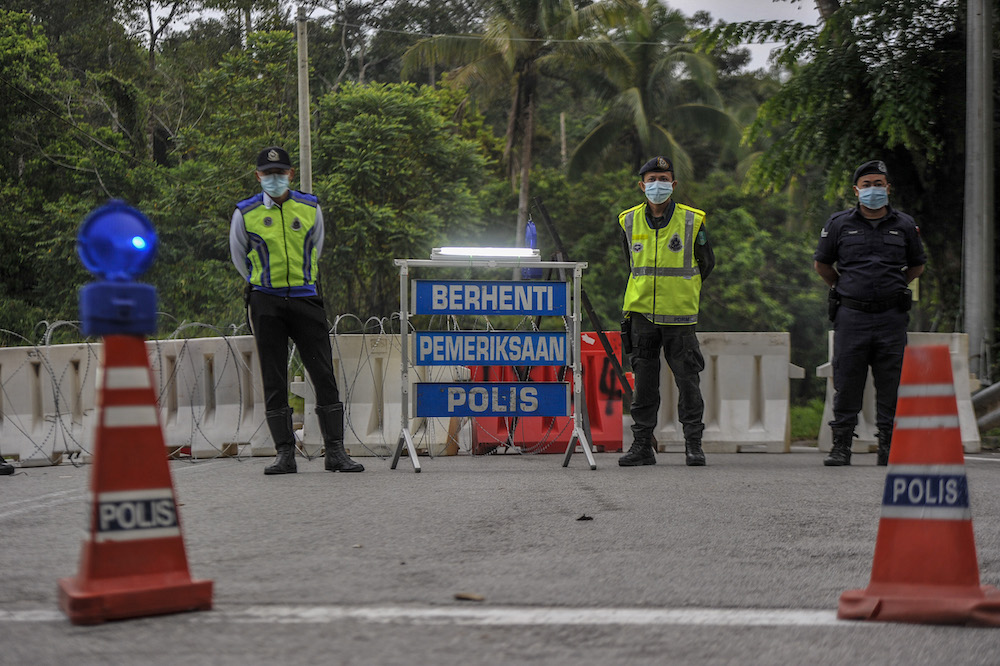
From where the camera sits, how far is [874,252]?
28.3ft

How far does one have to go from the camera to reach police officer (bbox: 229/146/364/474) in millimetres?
8016

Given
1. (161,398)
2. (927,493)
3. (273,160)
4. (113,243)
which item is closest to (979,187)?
(273,160)

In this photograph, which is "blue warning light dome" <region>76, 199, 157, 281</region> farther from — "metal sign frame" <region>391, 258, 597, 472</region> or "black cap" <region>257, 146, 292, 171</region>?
"metal sign frame" <region>391, 258, 597, 472</region>

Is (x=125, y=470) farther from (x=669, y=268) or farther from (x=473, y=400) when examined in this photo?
(x=669, y=268)

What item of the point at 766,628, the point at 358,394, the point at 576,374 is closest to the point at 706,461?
the point at 576,374

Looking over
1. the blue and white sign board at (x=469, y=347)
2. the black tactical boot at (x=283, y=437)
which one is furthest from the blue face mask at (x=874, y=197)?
the black tactical boot at (x=283, y=437)

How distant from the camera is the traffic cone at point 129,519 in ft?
11.0

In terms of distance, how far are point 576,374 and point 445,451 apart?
1.93m

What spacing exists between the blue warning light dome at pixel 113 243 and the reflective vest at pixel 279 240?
4.43 metres

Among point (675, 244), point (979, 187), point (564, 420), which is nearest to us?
point (675, 244)

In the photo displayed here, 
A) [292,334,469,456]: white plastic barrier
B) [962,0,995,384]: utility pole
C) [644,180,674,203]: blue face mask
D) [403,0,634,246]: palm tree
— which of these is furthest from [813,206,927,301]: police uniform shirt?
[403,0,634,246]: palm tree

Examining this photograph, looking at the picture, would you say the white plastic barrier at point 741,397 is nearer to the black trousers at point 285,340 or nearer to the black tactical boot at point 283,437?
the black trousers at point 285,340

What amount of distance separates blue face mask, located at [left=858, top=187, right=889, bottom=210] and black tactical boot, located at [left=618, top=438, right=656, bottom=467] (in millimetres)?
2309

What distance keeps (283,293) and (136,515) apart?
4.77m
